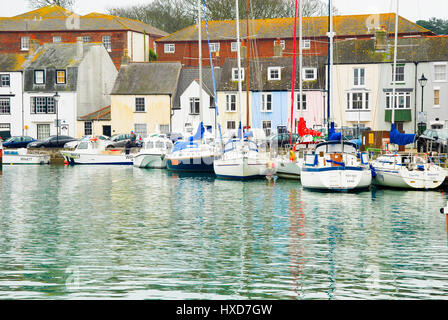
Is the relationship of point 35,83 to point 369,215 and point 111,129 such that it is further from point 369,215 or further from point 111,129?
point 369,215

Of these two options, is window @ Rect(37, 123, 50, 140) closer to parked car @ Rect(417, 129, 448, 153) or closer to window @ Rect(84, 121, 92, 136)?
window @ Rect(84, 121, 92, 136)

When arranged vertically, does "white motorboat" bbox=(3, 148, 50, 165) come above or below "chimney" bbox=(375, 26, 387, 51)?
below

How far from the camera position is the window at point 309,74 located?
3004 inches

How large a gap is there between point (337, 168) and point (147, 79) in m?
46.5

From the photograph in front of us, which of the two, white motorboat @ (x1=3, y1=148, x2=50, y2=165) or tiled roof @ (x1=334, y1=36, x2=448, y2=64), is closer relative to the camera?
white motorboat @ (x1=3, y1=148, x2=50, y2=165)

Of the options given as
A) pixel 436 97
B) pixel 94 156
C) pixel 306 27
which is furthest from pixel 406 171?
pixel 306 27

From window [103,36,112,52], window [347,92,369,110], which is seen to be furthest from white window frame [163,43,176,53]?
window [347,92,369,110]

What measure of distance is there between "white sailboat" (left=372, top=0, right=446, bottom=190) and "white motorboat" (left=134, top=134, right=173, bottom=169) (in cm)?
2263

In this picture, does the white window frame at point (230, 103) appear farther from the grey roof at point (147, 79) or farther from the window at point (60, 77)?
the window at point (60, 77)

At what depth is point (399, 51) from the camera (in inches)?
2844

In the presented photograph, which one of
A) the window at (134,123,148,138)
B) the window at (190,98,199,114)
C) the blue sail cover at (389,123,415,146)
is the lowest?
the blue sail cover at (389,123,415,146)

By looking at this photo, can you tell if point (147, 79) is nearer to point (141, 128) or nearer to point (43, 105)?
point (141, 128)

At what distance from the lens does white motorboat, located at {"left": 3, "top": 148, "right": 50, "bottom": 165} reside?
215 feet

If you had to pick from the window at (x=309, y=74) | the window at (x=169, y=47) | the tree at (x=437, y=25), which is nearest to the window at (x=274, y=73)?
the window at (x=309, y=74)
